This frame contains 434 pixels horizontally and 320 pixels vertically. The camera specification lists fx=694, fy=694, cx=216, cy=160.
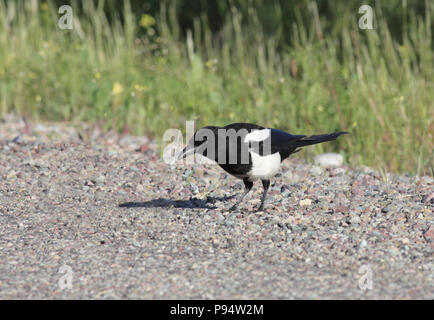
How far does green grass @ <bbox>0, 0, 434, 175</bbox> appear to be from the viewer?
19.3 ft

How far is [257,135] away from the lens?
4.32 metres

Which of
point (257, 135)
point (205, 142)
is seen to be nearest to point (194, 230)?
point (205, 142)

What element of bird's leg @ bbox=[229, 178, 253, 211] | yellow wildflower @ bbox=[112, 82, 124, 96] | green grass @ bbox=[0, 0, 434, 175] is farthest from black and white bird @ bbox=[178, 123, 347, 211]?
yellow wildflower @ bbox=[112, 82, 124, 96]

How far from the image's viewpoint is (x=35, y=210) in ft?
14.8

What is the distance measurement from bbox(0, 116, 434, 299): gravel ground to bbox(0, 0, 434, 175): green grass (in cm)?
52

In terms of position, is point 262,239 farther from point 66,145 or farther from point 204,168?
point 66,145

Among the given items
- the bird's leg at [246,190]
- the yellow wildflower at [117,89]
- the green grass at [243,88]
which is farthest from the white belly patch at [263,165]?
the yellow wildflower at [117,89]

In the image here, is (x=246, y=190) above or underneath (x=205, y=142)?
underneath

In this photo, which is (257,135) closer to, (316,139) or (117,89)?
(316,139)

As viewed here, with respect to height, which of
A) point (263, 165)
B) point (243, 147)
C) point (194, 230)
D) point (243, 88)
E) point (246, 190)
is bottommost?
point (194, 230)

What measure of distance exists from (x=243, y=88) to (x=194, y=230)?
8.83 feet

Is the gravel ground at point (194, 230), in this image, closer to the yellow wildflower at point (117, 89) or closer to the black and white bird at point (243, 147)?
the black and white bird at point (243, 147)

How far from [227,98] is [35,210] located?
8.21 feet

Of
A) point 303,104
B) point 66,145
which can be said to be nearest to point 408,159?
point 303,104
